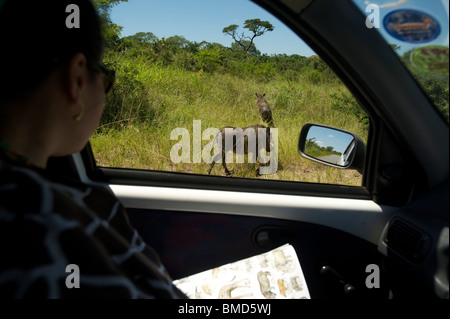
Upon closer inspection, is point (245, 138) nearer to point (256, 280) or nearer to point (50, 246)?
point (256, 280)

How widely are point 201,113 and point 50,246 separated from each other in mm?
3489

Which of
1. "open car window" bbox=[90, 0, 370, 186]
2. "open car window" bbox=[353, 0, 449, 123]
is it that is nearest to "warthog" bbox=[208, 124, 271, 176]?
"open car window" bbox=[90, 0, 370, 186]

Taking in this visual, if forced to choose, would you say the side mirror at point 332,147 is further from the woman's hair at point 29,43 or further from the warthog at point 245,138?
the woman's hair at point 29,43

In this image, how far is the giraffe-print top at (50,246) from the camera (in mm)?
585

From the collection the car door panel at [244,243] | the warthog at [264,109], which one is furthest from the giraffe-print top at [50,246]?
the warthog at [264,109]

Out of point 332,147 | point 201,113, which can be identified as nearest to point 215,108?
point 201,113

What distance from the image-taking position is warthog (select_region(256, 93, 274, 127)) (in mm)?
4002

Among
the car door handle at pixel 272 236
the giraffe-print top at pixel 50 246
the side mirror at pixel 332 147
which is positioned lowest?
the car door handle at pixel 272 236

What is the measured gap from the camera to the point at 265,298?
1.43m

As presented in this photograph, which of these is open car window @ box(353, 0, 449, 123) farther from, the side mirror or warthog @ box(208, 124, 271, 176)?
warthog @ box(208, 124, 271, 176)

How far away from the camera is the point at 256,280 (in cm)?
155

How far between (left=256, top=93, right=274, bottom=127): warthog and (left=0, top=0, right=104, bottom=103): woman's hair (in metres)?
3.14

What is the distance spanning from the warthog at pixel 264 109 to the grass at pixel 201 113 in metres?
0.07
